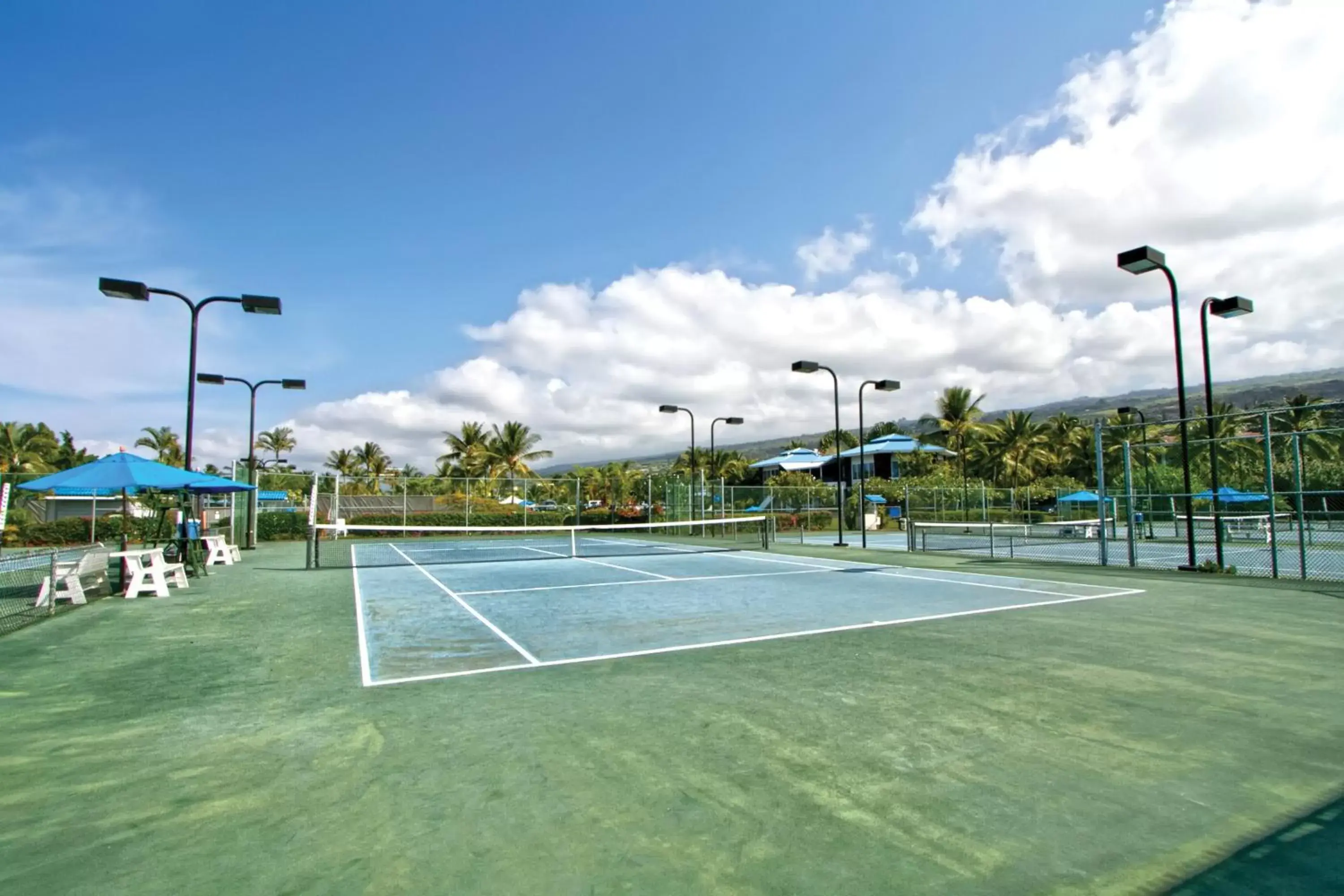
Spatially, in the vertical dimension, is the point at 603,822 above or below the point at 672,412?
below

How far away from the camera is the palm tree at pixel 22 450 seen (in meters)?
45.8

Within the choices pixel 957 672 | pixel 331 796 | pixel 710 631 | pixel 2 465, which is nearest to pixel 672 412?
pixel 710 631

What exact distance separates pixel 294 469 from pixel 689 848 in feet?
200

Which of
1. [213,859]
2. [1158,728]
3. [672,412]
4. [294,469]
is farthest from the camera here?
[294,469]

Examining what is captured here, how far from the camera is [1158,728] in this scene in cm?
475

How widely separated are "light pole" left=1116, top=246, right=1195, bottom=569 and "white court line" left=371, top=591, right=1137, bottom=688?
5280 millimetres

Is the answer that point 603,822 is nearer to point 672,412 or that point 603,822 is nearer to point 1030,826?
point 1030,826

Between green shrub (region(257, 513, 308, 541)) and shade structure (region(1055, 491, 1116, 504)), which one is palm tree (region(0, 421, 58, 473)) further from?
shade structure (region(1055, 491, 1116, 504))

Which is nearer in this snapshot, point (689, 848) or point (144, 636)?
point (689, 848)

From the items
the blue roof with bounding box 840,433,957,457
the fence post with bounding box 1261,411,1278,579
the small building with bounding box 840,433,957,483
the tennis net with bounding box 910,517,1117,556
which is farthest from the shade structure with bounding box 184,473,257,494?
the small building with bounding box 840,433,957,483

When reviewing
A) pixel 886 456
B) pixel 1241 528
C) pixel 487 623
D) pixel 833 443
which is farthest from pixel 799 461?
pixel 487 623

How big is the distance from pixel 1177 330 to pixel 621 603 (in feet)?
41.4

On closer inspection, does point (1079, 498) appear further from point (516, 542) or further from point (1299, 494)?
point (516, 542)

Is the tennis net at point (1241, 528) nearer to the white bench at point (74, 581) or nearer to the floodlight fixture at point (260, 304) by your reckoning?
the floodlight fixture at point (260, 304)
